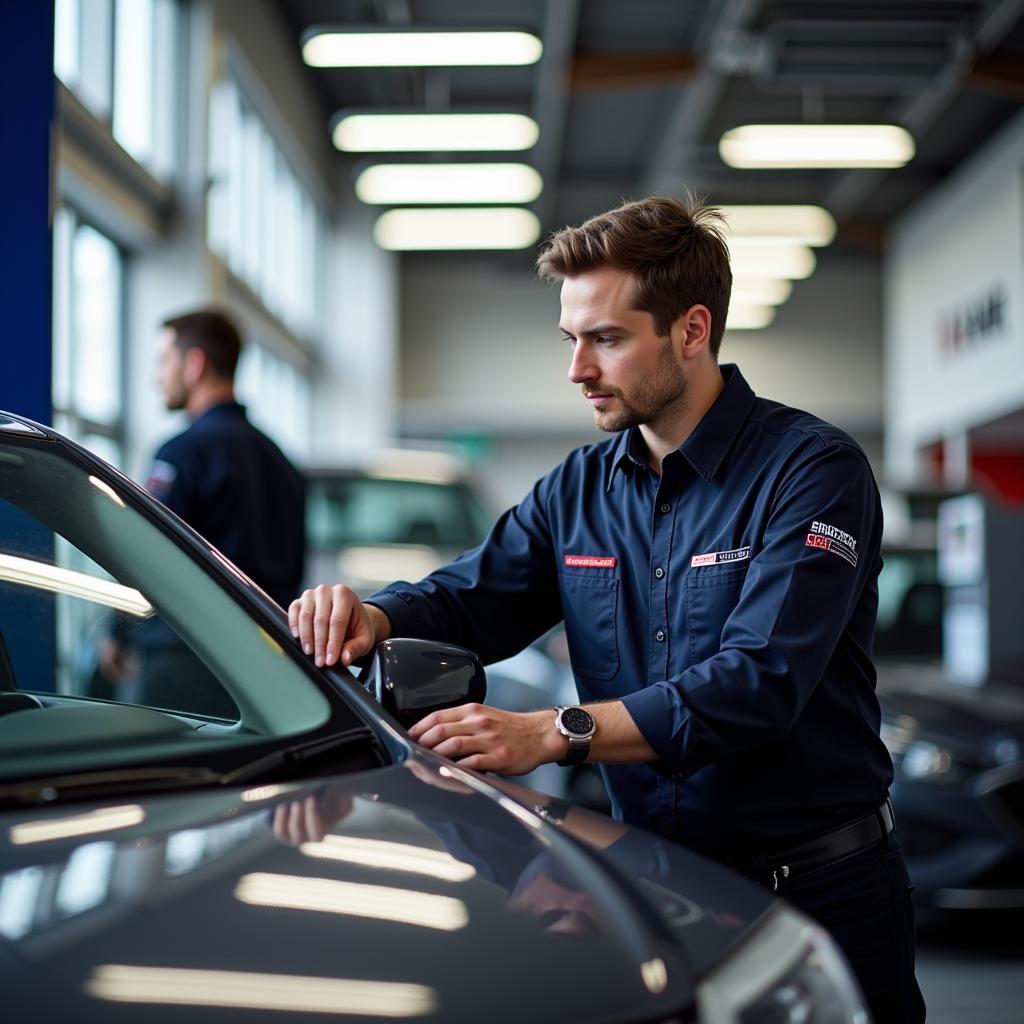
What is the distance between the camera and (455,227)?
1177cm

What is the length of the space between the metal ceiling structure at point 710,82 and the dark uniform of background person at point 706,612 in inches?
225

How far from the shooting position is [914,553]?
18.2ft

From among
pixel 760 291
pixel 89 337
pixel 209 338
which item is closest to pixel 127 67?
pixel 89 337

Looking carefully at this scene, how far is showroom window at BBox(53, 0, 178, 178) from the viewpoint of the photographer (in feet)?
21.8

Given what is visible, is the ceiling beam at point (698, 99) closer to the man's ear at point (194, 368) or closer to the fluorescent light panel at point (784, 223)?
the fluorescent light panel at point (784, 223)

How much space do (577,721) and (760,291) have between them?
1327 cm

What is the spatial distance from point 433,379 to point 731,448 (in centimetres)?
1564

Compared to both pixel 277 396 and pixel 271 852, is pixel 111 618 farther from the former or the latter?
pixel 277 396

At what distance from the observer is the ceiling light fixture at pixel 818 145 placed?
29.9ft

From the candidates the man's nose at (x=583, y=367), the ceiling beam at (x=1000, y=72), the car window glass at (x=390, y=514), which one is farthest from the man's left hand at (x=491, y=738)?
the ceiling beam at (x=1000, y=72)

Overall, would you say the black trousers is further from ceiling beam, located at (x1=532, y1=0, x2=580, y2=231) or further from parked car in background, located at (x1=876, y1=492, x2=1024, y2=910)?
ceiling beam, located at (x1=532, y1=0, x2=580, y2=231)

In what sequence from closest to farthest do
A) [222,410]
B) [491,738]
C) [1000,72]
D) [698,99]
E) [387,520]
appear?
1. [491,738]
2. [222,410]
3. [387,520]
4. [1000,72]
5. [698,99]

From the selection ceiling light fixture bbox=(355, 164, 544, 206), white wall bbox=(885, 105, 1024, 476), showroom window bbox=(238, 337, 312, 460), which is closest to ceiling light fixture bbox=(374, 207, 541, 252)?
ceiling light fixture bbox=(355, 164, 544, 206)

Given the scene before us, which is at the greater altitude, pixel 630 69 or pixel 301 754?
pixel 630 69
